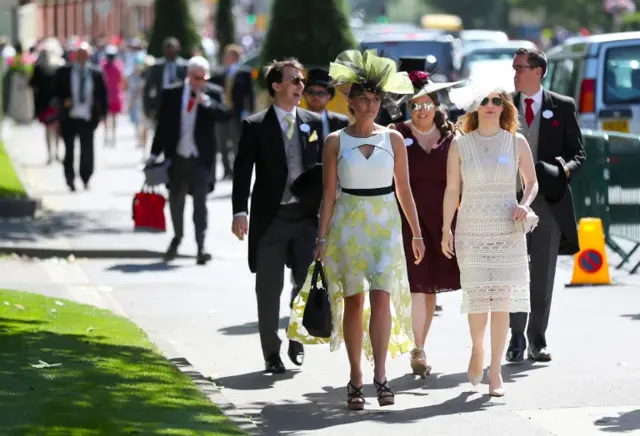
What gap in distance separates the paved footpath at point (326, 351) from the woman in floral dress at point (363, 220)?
365mm

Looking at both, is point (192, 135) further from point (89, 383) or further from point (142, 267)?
point (89, 383)

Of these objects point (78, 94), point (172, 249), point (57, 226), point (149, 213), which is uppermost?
point (78, 94)

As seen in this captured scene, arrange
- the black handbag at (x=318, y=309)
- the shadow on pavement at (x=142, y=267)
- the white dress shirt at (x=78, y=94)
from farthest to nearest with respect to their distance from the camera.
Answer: the white dress shirt at (x=78, y=94)
the shadow on pavement at (x=142, y=267)
the black handbag at (x=318, y=309)

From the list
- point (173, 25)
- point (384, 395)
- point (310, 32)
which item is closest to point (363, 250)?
point (384, 395)

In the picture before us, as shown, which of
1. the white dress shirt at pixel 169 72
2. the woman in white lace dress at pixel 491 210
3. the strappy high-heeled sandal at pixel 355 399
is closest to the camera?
the strappy high-heeled sandal at pixel 355 399

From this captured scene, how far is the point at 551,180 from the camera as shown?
32.3ft

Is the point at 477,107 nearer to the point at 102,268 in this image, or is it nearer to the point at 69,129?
the point at 102,268

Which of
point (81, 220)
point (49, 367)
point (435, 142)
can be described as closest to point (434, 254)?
point (435, 142)

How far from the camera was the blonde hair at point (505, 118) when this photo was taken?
912 centimetres

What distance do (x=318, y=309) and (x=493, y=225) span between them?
1062 mm

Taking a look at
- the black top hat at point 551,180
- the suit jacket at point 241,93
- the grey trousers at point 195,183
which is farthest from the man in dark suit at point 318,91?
the suit jacket at point 241,93

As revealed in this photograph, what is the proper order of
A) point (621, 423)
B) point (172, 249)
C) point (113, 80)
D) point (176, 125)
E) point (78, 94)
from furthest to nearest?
point (113, 80), point (78, 94), point (172, 249), point (176, 125), point (621, 423)

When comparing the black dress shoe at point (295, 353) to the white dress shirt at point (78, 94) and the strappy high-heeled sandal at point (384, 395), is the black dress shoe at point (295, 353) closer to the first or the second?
the strappy high-heeled sandal at point (384, 395)

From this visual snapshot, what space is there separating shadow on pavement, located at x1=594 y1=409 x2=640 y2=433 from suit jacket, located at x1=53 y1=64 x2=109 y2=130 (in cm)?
1437
